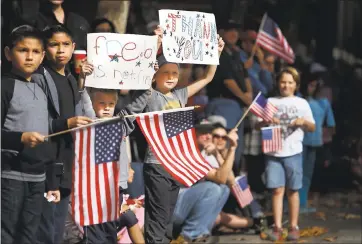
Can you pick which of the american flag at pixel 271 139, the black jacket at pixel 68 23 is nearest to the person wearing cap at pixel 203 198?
the american flag at pixel 271 139

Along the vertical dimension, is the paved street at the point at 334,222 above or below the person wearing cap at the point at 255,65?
below

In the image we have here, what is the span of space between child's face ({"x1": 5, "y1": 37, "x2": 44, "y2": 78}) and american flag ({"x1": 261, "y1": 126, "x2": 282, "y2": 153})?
3.75 meters

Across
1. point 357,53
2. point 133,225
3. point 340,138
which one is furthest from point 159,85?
point 357,53

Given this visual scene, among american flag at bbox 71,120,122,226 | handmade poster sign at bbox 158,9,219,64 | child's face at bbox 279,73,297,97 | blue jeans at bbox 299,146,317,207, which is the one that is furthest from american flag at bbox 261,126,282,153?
american flag at bbox 71,120,122,226

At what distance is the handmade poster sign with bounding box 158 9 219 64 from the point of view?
850cm

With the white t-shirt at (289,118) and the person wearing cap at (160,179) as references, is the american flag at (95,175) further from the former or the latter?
the white t-shirt at (289,118)

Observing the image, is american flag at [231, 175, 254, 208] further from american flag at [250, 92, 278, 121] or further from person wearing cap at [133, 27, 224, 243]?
person wearing cap at [133, 27, 224, 243]

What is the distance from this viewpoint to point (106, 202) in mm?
7441

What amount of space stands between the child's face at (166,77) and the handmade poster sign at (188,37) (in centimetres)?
28

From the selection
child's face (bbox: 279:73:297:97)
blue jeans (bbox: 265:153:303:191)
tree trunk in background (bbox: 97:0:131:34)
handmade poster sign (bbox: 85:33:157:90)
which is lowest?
blue jeans (bbox: 265:153:303:191)

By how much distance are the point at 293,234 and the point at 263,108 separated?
50.9 inches

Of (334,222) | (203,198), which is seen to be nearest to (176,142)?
(203,198)

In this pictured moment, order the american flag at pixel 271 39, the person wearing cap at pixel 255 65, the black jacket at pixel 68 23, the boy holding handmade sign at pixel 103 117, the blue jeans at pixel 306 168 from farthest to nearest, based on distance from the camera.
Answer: the blue jeans at pixel 306 168 < the american flag at pixel 271 39 < the person wearing cap at pixel 255 65 < the black jacket at pixel 68 23 < the boy holding handmade sign at pixel 103 117

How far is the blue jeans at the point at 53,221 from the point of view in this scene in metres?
8.23
